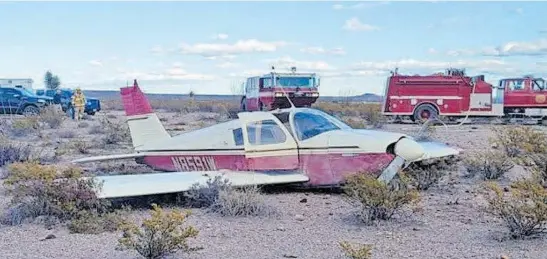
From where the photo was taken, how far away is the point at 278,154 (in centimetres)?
947

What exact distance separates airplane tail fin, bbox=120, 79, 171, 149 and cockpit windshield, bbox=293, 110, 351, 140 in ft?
8.99

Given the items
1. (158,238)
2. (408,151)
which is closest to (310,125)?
(408,151)

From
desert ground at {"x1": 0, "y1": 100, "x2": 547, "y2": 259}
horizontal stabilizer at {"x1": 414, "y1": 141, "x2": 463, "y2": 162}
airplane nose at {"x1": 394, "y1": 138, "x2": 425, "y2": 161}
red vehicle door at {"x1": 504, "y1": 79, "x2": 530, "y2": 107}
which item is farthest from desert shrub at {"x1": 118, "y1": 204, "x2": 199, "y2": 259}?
red vehicle door at {"x1": 504, "y1": 79, "x2": 530, "y2": 107}

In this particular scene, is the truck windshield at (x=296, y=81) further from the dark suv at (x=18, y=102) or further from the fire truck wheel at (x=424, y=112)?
the dark suv at (x=18, y=102)

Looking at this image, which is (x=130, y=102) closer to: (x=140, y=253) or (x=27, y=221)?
(x=27, y=221)

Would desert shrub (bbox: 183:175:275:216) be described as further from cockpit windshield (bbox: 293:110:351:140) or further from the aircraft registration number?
cockpit windshield (bbox: 293:110:351:140)

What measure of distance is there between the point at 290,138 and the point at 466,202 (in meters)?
2.62

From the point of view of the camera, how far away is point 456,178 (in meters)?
11.0

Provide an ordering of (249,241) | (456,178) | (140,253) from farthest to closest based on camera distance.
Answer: (456,178), (249,241), (140,253)

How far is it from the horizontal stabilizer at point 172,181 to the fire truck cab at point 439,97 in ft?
65.7

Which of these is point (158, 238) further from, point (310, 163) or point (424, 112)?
point (424, 112)

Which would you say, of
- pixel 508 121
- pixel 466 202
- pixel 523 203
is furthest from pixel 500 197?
pixel 508 121

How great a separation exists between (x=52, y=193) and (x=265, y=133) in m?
3.22

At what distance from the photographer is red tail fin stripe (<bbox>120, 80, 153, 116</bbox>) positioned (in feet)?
37.8
